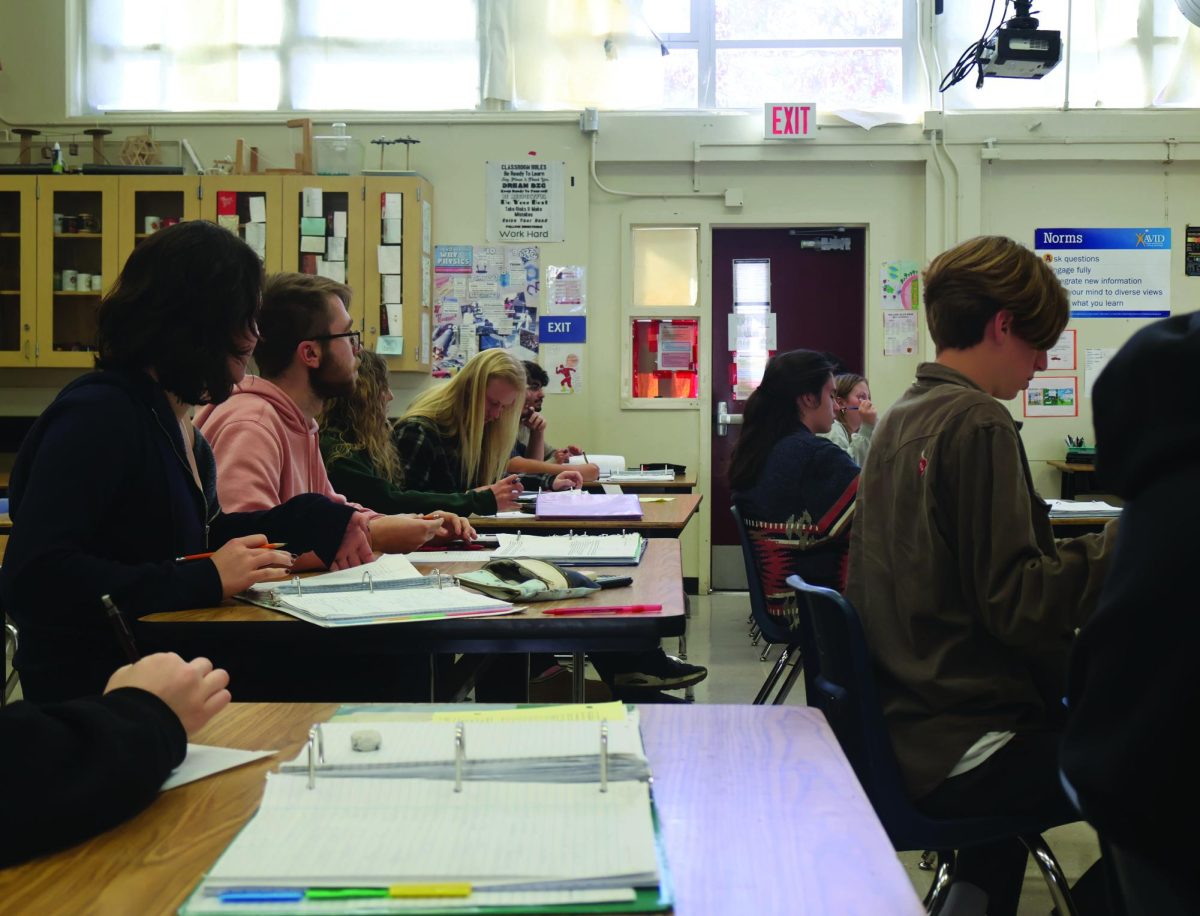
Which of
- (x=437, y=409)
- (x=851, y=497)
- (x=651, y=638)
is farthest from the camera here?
(x=437, y=409)

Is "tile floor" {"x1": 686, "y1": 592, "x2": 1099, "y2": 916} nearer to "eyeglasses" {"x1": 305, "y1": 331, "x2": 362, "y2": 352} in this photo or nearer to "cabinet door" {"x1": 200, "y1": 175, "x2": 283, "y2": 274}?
"eyeglasses" {"x1": 305, "y1": 331, "x2": 362, "y2": 352}

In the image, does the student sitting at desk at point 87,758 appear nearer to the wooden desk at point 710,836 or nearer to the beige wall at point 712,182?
the wooden desk at point 710,836

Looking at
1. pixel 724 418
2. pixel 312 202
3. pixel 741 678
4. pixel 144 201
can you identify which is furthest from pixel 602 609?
pixel 144 201

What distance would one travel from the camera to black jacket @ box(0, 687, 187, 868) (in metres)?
0.85

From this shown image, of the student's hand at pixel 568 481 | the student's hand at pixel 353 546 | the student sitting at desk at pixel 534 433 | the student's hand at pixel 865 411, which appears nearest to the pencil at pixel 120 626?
the student's hand at pixel 353 546

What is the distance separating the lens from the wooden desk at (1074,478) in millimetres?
6297

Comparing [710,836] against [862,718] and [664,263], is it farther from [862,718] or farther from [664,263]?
[664,263]

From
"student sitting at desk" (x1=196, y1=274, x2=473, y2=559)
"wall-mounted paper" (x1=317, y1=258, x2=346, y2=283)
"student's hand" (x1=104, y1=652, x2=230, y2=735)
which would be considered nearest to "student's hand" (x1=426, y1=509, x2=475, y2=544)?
"student sitting at desk" (x1=196, y1=274, x2=473, y2=559)

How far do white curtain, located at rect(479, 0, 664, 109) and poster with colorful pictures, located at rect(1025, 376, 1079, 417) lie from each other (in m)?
2.71

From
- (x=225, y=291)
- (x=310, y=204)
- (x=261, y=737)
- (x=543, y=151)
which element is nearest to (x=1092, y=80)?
(x=543, y=151)

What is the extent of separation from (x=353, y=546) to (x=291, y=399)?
0.61m

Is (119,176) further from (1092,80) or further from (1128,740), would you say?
(1128,740)

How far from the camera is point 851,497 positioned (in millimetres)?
3043

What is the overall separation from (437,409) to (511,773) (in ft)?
10.7
